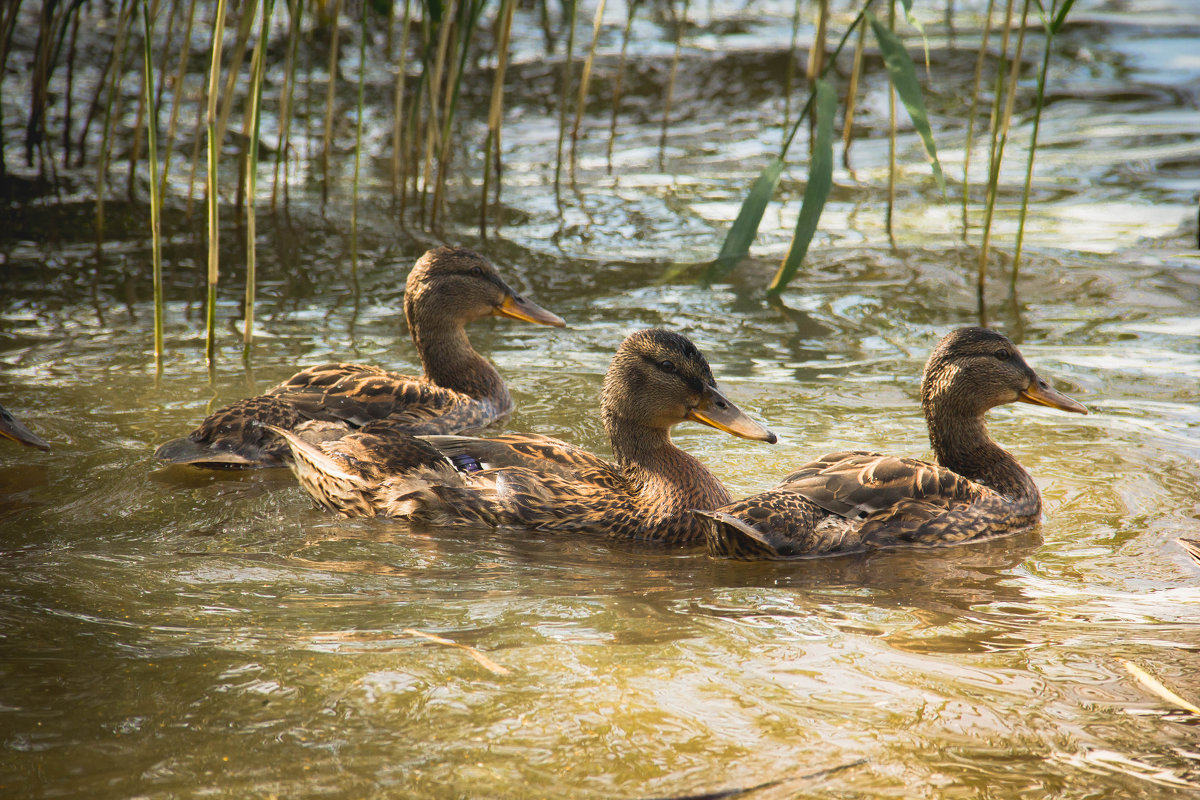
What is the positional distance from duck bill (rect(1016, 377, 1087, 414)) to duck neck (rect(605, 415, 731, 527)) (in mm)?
1486

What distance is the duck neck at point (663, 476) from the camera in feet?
16.8

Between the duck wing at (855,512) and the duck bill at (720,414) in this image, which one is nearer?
the duck wing at (855,512)

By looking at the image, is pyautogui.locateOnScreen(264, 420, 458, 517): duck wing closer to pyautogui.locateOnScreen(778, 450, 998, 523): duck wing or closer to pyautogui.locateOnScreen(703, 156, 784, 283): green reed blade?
pyautogui.locateOnScreen(778, 450, 998, 523): duck wing

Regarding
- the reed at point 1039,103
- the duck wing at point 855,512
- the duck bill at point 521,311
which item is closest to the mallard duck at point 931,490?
Result: the duck wing at point 855,512

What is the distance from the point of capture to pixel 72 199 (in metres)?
10.4

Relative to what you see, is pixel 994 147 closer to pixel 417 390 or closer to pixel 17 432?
pixel 417 390

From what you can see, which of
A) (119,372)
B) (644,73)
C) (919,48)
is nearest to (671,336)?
(119,372)

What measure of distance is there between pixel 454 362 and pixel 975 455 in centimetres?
291

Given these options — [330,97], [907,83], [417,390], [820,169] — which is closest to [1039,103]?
[907,83]

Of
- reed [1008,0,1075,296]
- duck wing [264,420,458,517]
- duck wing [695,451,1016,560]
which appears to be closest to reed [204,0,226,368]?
duck wing [264,420,458,517]

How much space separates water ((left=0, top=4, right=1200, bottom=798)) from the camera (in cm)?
304

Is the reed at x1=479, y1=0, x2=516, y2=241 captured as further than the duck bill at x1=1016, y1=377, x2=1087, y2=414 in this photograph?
Yes

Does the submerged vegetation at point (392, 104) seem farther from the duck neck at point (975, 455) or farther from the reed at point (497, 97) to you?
the duck neck at point (975, 455)

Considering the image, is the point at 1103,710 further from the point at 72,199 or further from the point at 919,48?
the point at 919,48
